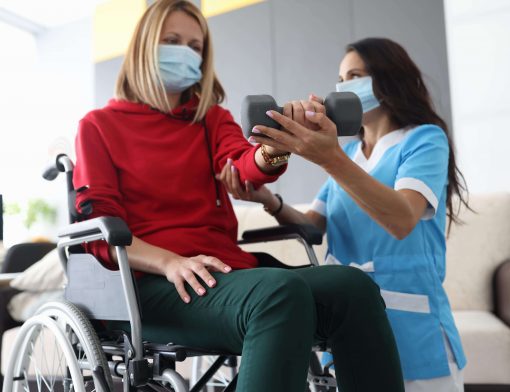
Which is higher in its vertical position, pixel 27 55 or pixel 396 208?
pixel 27 55

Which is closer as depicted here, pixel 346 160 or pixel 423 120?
pixel 346 160

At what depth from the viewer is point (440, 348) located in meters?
1.14

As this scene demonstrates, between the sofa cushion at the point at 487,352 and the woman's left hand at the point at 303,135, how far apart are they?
114 centimetres

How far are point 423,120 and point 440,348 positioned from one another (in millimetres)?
556

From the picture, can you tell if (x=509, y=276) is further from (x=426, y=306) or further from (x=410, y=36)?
(x=410, y=36)

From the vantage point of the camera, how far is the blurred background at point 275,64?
305 cm

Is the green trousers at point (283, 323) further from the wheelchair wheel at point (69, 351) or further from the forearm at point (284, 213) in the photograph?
the forearm at point (284, 213)

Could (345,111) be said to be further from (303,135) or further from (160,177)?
(160,177)

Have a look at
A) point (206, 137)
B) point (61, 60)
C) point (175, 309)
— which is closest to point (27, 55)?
point (61, 60)

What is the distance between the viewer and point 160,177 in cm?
114

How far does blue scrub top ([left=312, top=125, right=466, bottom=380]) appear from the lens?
1.14 m

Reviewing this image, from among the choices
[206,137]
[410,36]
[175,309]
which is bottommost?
[175,309]

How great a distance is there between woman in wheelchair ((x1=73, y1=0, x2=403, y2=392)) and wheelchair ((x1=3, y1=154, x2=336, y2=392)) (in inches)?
1.7

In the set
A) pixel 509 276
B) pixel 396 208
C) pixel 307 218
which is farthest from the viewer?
pixel 509 276
